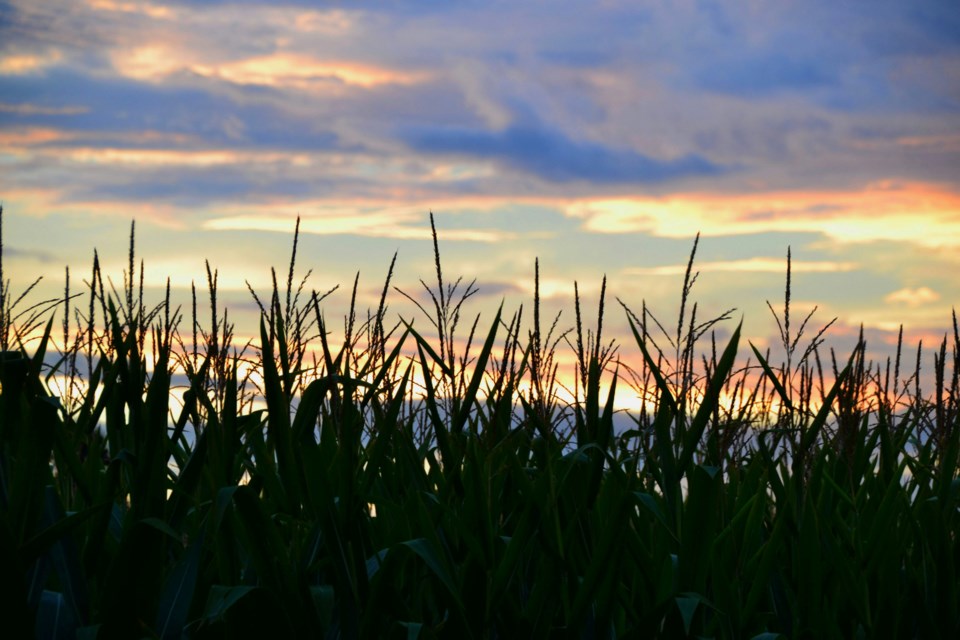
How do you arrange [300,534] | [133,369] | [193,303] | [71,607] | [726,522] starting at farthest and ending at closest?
[193,303]
[726,522]
[300,534]
[133,369]
[71,607]

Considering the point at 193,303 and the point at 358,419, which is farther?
the point at 193,303

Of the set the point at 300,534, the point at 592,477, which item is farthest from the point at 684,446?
the point at 300,534

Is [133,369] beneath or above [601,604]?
above

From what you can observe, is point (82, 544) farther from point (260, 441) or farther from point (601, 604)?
point (601, 604)

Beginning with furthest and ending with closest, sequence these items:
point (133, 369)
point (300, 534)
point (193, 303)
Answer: point (193, 303)
point (300, 534)
point (133, 369)

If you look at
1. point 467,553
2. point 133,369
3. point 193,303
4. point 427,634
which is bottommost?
point 427,634

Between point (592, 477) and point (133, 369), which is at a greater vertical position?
point (133, 369)

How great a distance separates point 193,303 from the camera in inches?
173

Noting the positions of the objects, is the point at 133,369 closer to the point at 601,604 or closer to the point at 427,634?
the point at 427,634

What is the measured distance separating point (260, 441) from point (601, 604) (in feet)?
3.87

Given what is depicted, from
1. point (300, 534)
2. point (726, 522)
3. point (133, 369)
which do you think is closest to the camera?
point (133, 369)

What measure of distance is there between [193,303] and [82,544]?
62.6 inches

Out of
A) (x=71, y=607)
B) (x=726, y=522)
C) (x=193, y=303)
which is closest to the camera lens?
(x=71, y=607)

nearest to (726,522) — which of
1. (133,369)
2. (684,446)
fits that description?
(684,446)
